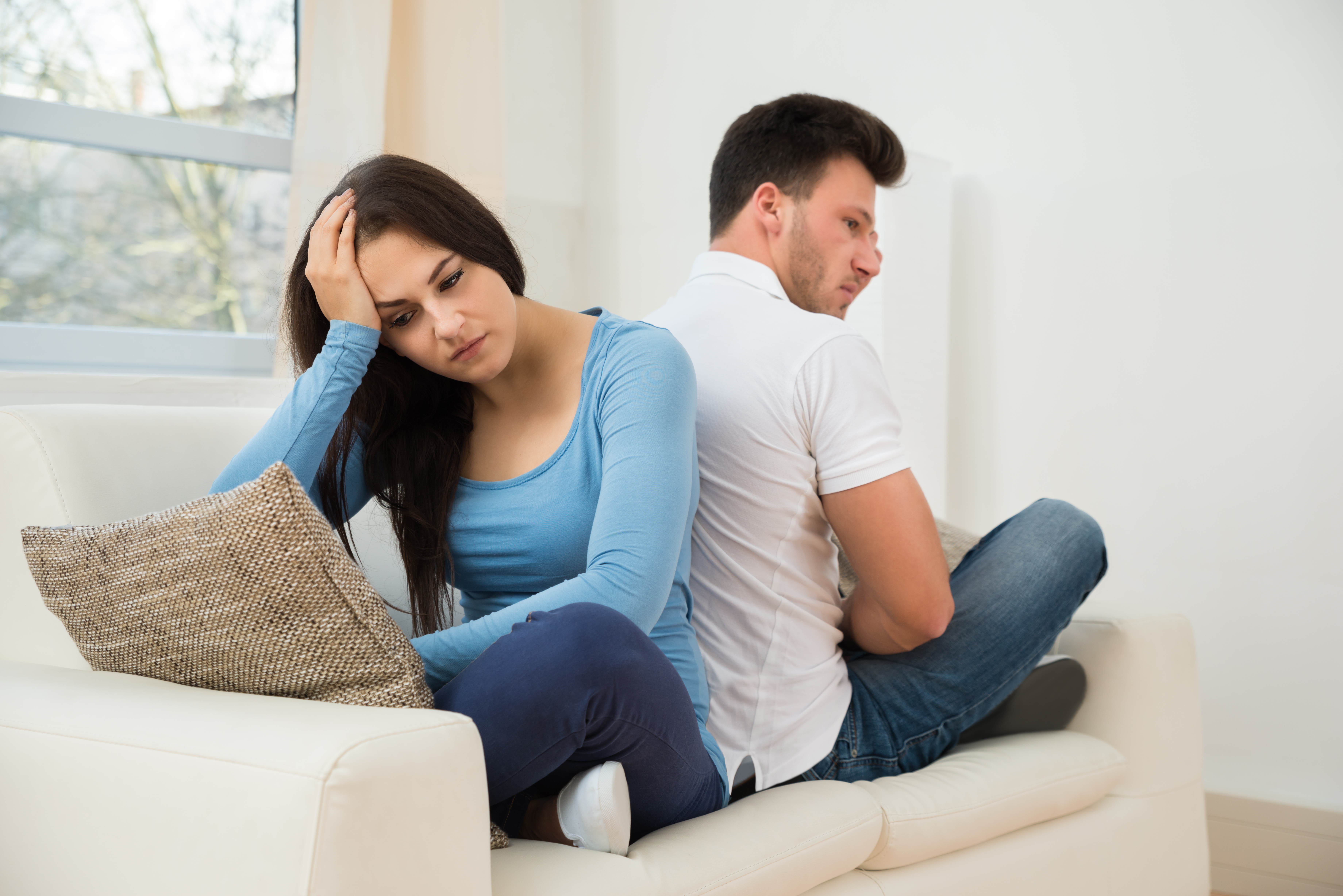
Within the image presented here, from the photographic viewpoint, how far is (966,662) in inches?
52.9

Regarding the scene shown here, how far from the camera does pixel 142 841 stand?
2.56 ft

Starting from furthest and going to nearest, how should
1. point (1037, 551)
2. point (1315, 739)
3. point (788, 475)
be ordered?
1. point (1315, 739)
2. point (1037, 551)
3. point (788, 475)

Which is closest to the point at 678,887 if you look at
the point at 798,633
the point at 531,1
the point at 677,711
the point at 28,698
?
the point at 677,711

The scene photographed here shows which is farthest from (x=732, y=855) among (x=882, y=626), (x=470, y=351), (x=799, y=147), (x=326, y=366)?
(x=799, y=147)

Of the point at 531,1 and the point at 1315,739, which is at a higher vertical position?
the point at 531,1

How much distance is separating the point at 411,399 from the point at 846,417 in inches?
21.9

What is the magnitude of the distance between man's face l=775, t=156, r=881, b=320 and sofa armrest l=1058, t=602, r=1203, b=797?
643 millimetres

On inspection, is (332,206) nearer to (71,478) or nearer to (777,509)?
(71,478)

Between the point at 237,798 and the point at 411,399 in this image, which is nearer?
the point at 237,798

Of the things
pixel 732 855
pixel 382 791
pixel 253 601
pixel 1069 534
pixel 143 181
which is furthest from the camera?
pixel 143 181

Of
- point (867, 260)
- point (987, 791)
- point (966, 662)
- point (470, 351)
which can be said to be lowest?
point (987, 791)

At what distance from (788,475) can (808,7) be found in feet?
6.15

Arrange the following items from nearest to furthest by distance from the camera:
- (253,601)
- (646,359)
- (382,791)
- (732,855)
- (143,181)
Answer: (382,791)
(253,601)
(732,855)
(646,359)
(143,181)

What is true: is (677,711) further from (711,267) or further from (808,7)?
(808,7)
